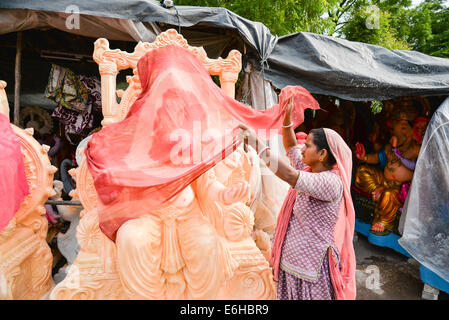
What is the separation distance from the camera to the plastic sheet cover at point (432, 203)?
2.74 meters

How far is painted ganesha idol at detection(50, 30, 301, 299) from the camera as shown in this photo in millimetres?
1654

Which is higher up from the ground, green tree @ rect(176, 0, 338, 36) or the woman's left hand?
green tree @ rect(176, 0, 338, 36)

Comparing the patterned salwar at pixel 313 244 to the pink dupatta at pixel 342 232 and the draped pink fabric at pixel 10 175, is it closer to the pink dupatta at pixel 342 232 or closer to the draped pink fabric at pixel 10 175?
the pink dupatta at pixel 342 232

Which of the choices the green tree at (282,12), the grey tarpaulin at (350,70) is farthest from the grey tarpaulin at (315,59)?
the green tree at (282,12)

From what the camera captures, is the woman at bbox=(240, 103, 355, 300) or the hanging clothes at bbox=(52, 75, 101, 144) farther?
the hanging clothes at bbox=(52, 75, 101, 144)

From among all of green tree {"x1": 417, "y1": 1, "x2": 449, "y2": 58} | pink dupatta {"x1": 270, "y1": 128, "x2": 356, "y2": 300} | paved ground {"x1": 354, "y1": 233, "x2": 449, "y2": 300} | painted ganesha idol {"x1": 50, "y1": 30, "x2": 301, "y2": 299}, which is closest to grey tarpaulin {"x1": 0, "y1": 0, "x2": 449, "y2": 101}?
painted ganesha idol {"x1": 50, "y1": 30, "x2": 301, "y2": 299}

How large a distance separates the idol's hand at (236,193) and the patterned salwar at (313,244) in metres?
0.34

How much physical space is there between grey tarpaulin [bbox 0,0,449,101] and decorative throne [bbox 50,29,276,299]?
551 mm

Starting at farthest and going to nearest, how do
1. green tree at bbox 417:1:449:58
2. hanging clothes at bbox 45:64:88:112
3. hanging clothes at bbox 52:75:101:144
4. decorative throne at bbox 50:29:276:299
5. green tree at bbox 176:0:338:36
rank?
green tree at bbox 417:1:449:58 → green tree at bbox 176:0:338:36 → hanging clothes at bbox 52:75:101:144 → hanging clothes at bbox 45:64:88:112 → decorative throne at bbox 50:29:276:299

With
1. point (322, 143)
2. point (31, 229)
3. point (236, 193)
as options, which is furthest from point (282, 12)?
point (31, 229)

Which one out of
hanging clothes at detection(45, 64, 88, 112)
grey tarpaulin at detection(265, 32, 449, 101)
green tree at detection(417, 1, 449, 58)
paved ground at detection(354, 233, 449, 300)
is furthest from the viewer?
green tree at detection(417, 1, 449, 58)

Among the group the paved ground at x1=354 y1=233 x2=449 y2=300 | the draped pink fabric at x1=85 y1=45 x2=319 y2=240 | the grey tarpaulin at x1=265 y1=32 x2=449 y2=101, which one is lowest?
the paved ground at x1=354 y1=233 x2=449 y2=300

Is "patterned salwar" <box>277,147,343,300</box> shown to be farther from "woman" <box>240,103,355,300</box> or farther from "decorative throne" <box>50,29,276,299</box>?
"decorative throne" <box>50,29,276,299</box>

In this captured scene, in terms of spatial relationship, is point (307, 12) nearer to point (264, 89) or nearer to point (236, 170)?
point (264, 89)
